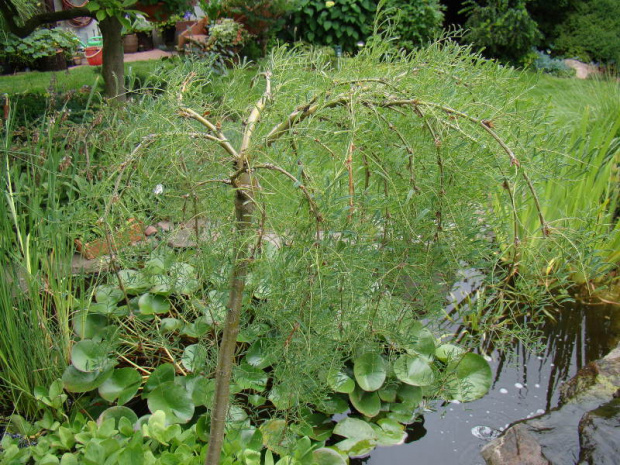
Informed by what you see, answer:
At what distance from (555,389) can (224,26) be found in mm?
6195

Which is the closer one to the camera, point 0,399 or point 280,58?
point 280,58

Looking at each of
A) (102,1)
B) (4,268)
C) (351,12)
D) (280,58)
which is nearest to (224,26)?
(351,12)

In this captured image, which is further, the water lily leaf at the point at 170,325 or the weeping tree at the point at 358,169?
the water lily leaf at the point at 170,325

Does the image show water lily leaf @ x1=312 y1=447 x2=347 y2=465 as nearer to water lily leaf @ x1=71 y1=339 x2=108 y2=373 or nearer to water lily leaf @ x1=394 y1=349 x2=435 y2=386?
water lily leaf @ x1=394 y1=349 x2=435 y2=386

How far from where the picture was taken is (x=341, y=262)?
1.09m

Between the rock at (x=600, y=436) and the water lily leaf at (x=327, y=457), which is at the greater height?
the rock at (x=600, y=436)

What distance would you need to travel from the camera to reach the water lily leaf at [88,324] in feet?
7.10

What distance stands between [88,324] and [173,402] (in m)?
0.49

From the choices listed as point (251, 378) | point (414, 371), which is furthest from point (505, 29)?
point (251, 378)

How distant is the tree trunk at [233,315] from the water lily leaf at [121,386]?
0.59 metres

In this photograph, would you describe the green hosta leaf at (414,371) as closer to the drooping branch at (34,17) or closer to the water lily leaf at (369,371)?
the water lily leaf at (369,371)

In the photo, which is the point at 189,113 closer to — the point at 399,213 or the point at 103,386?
the point at 399,213

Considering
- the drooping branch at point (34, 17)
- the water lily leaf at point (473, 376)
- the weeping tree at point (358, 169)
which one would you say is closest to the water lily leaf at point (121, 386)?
the weeping tree at point (358, 169)

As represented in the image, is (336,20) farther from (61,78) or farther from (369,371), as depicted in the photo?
(369,371)
